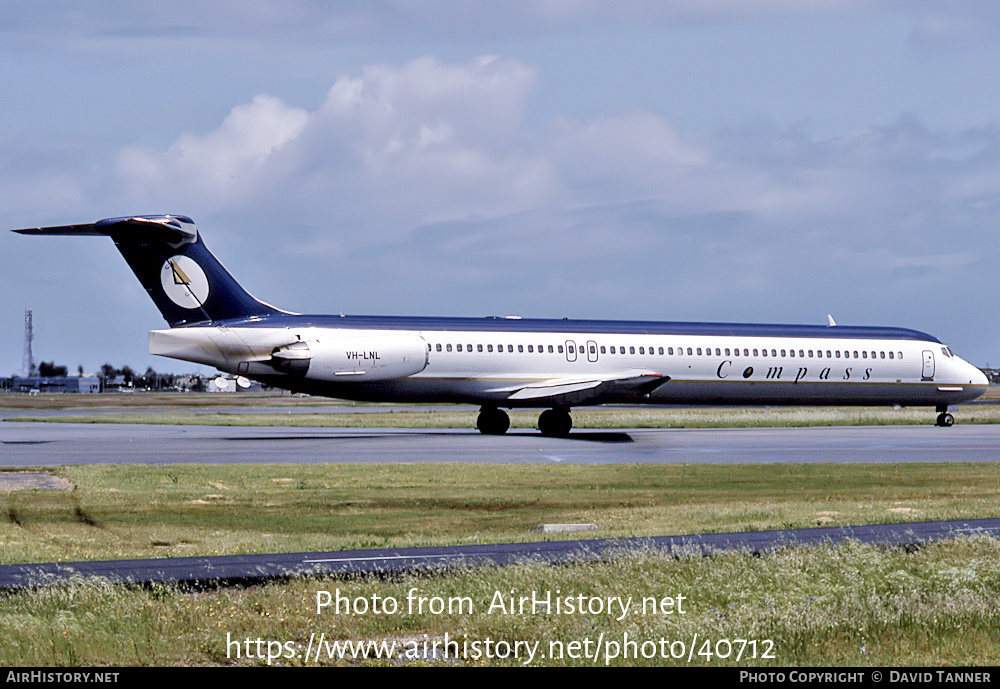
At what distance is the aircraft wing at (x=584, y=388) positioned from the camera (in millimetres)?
40031

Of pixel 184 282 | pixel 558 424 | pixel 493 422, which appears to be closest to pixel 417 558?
pixel 184 282

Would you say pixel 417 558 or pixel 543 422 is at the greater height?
pixel 543 422

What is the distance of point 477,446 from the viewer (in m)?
35.6

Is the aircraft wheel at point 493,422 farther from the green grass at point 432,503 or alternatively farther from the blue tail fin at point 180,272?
the green grass at point 432,503

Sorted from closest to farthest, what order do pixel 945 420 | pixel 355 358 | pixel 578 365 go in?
pixel 355 358 < pixel 578 365 < pixel 945 420

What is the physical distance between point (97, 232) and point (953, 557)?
92.9ft

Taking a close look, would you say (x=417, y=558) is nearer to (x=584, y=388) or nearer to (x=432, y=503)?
(x=432, y=503)

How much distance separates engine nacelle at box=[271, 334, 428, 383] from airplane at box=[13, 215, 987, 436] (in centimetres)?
4

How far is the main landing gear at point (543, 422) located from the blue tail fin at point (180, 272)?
9913mm

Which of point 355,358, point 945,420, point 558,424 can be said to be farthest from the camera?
point 945,420

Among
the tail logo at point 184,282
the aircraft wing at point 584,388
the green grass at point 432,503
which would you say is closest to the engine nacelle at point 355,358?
the tail logo at point 184,282

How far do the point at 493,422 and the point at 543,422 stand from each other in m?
2.01
